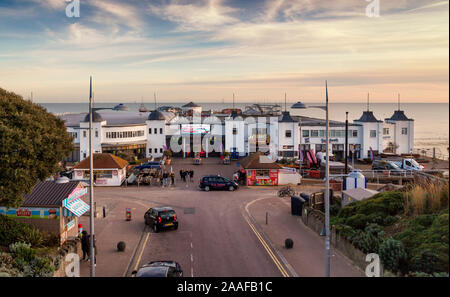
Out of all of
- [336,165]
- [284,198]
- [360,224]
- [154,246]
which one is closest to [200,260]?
[154,246]

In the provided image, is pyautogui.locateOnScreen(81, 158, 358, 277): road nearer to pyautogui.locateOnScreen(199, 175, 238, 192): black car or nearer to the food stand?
pyautogui.locateOnScreen(199, 175, 238, 192): black car

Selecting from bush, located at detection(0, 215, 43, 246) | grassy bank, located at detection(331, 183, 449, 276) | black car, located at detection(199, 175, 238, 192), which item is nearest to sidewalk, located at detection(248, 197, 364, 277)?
grassy bank, located at detection(331, 183, 449, 276)

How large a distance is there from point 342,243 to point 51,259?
42.2ft

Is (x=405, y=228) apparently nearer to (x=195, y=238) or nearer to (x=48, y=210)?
(x=195, y=238)

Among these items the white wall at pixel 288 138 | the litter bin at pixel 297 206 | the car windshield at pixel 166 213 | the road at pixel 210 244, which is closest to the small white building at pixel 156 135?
the white wall at pixel 288 138

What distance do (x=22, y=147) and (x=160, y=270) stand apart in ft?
26.0

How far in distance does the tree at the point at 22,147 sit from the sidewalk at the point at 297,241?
11823 millimetres

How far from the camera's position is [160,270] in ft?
48.2

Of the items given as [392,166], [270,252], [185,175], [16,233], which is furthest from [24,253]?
[392,166]

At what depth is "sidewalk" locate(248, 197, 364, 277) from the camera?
17203mm

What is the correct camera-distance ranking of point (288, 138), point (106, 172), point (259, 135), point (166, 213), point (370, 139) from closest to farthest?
point (166, 213) → point (106, 172) → point (288, 138) → point (370, 139) → point (259, 135)

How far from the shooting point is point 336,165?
143 ft
